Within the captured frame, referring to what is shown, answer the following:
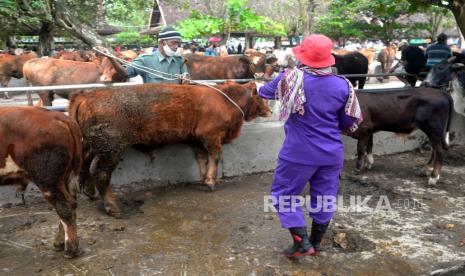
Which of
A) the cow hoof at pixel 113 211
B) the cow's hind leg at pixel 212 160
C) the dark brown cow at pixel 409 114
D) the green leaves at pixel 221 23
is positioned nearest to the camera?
the cow hoof at pixel 113 211

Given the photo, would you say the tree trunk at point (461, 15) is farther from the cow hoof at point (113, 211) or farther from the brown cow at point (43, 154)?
the cow hoof at point (113, 211)

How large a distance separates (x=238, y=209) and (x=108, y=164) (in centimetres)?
157

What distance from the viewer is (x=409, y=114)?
6219mm

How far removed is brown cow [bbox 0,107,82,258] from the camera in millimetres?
3645

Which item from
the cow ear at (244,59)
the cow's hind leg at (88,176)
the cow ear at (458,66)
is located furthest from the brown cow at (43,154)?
the cow ear at (244,59)

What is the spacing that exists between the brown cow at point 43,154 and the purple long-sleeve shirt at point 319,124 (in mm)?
1912

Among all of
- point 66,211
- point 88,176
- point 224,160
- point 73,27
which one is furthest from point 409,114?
point 73,27

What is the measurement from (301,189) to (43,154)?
2201mm

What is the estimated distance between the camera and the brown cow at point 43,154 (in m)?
3.64

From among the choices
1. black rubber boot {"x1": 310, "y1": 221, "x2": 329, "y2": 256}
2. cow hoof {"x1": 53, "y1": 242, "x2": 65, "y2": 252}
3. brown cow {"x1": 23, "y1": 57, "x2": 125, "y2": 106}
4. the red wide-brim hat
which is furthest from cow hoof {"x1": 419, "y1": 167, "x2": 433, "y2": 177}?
brown cow {"x1": 23, "y1": 57, "x2": 125, "y2": 106}

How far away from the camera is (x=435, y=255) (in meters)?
3.98

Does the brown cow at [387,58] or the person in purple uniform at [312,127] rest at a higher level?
the person in purple uniform at [312,127]

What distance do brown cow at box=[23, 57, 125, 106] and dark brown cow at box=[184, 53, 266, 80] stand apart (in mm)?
2158

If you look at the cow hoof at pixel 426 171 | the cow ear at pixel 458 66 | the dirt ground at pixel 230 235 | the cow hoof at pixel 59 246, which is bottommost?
the cow hoof at pixel 426 171
